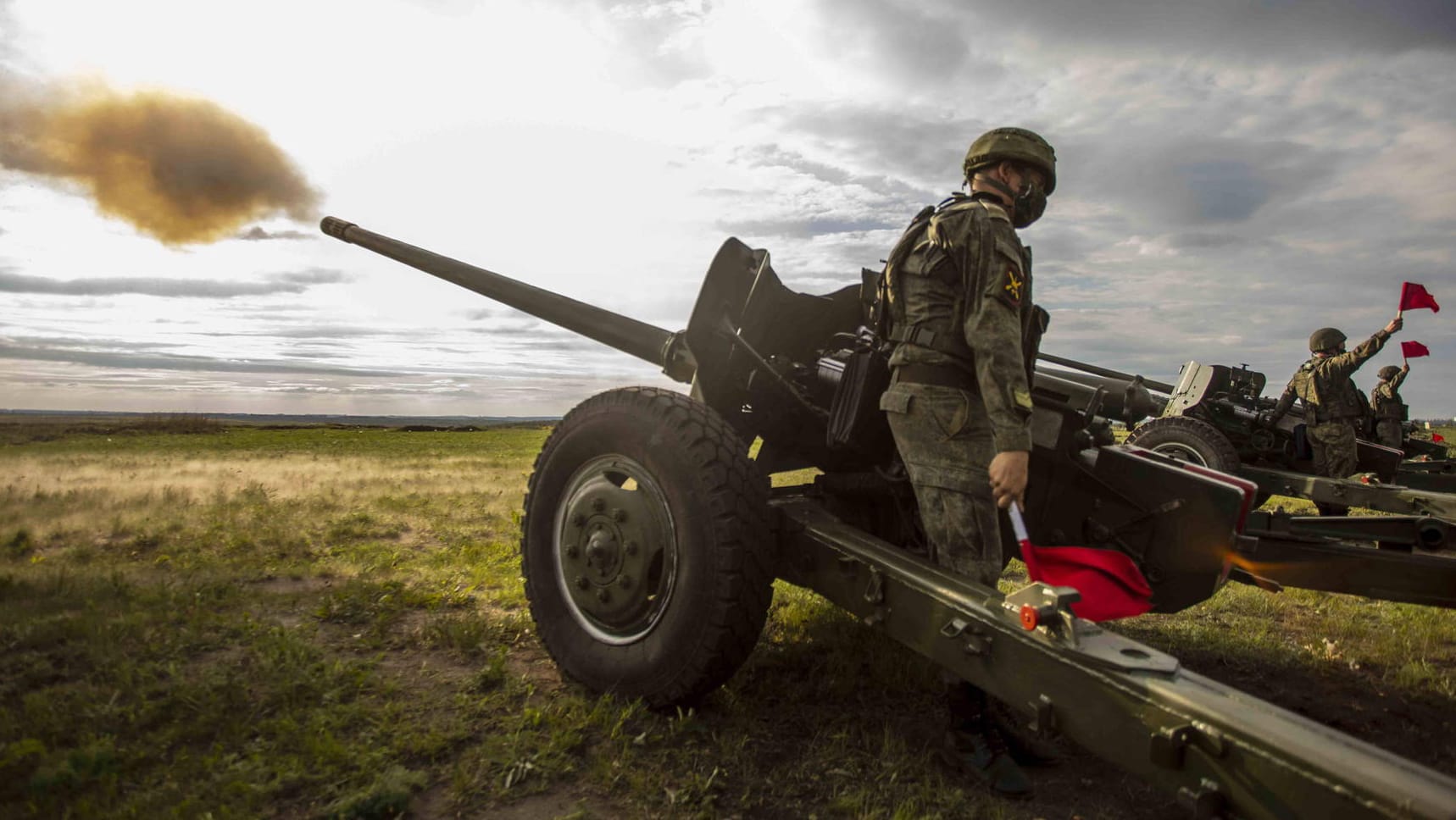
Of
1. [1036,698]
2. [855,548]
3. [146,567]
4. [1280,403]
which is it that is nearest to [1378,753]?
[1036,698]

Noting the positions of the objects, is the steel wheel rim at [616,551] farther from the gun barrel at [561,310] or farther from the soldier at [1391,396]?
the soldier at [1391,396]

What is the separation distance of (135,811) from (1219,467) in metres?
9.26

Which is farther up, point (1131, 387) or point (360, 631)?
point (1131, 387)

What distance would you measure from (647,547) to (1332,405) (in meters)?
10.7

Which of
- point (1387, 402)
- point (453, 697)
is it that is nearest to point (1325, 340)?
point (1387, 402)

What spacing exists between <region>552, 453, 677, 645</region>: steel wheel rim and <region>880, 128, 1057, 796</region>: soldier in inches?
39.7

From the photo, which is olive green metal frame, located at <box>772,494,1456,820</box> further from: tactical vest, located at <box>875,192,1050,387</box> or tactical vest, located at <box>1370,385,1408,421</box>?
tactical vest, located at <box>1370,385,1408,421</box>

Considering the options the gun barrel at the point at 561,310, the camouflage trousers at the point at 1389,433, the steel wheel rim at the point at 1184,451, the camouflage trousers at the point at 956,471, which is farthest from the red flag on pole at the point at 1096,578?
the camouflage trousers at the point at 1389,433

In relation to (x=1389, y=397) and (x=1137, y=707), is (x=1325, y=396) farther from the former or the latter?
(x=1137, y=707)

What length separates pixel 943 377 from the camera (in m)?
3.01

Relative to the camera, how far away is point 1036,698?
229 cm

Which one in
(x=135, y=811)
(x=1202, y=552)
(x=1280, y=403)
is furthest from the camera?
(x=1280, y=403)

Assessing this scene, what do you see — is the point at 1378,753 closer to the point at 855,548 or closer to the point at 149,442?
the point at 855,548

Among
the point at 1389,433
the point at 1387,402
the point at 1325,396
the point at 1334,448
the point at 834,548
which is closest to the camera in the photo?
the point at 834,548
